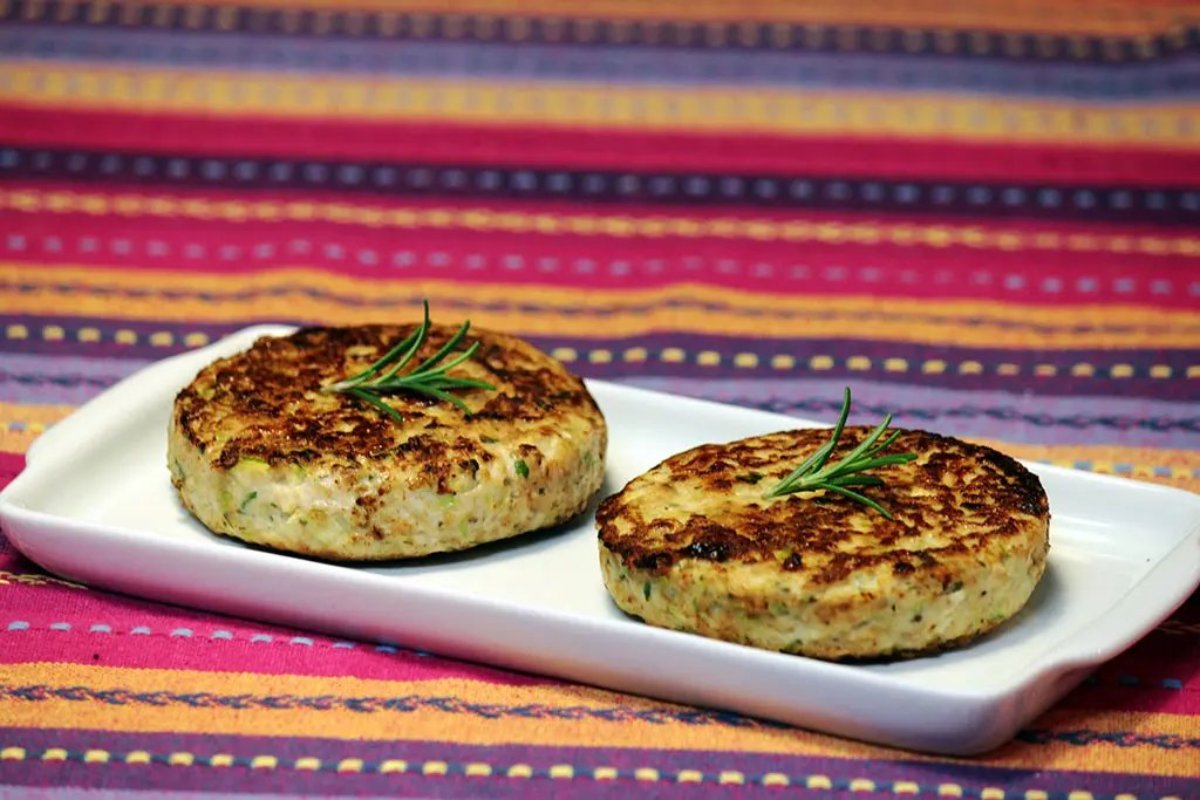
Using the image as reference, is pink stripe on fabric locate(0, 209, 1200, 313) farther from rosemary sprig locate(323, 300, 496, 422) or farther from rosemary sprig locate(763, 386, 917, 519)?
rosemary sprig locate(763, 386, 917, 519)

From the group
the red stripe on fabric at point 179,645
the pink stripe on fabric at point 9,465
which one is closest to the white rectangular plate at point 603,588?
the red stripe on fabric at point 179,645

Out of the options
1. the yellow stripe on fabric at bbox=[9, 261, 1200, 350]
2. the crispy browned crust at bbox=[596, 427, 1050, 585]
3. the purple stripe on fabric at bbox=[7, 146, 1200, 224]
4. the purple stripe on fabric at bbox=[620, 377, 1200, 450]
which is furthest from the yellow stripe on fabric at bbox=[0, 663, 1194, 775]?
the purple stripe on fabric at bbox=[7, 146, 1200, 224]

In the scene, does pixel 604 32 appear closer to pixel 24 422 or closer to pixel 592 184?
pixel 592 184

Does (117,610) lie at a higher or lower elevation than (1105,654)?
lower

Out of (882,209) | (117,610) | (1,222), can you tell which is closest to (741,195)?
(882,209)

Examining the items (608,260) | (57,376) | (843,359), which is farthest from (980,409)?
(57,376)

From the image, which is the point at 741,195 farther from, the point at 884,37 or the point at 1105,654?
the point at 1105,654
